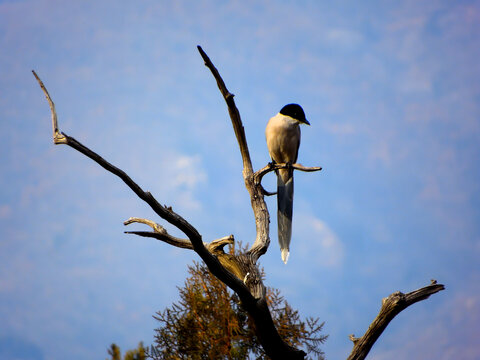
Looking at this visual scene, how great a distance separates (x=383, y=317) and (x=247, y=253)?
149 centimetres

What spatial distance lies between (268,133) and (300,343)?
9.03 feet

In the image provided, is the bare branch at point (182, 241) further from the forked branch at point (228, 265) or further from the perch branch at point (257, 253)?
the perch branch at point (257, 253)

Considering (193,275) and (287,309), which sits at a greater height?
(193,275)

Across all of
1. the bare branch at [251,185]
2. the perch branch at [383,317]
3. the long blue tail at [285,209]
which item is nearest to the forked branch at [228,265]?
the bare branch at [251,185]

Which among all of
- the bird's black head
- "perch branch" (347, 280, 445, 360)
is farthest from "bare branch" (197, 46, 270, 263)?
"perch branch" (347, 280, 445, 360)

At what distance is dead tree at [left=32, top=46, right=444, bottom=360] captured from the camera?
13.7ft

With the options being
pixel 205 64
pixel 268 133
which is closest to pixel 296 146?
pixel 268 133

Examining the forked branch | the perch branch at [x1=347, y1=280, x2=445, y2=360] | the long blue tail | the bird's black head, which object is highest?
the bird's black head

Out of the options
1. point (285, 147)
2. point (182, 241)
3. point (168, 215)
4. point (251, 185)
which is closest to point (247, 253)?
point (182, 241)

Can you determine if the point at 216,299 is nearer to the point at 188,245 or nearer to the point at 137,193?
the point at 188,245

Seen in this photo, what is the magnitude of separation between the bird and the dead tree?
0.36 m

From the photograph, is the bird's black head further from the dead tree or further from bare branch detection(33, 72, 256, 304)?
bare branch detection(33, 72, 256, 304)

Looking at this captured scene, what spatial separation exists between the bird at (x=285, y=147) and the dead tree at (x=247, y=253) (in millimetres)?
357

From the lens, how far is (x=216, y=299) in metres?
6.33
